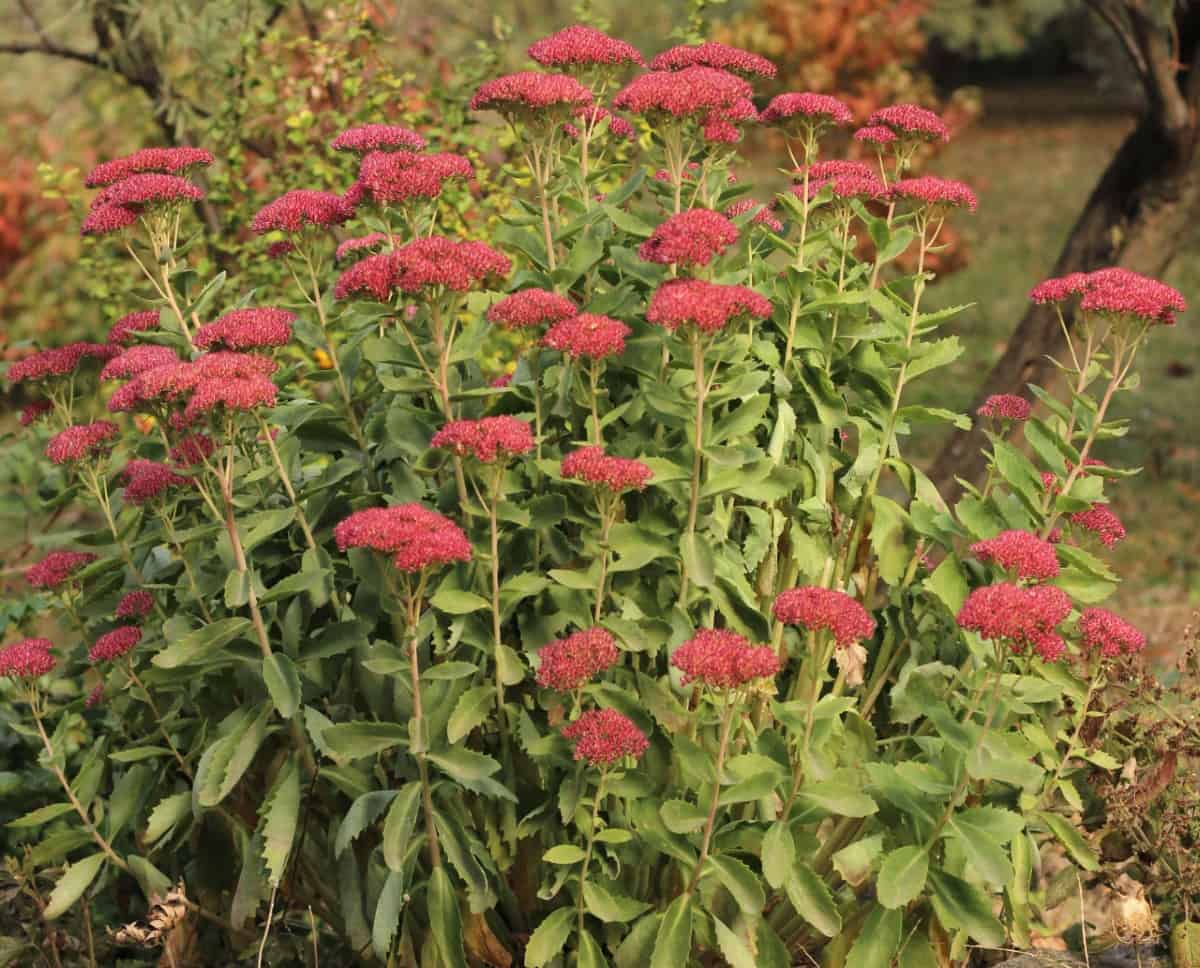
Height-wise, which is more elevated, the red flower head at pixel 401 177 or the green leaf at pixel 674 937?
the red flower head at pixel 401 177

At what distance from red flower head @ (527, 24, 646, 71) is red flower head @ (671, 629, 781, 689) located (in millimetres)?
1123

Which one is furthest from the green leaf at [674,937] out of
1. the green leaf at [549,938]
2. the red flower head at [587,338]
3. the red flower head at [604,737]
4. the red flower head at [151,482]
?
the red flower head at [151,482]

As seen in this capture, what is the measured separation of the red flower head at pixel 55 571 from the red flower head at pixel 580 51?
1.32 meters

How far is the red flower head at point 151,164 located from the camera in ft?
9.16

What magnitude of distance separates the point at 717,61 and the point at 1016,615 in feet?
4.08

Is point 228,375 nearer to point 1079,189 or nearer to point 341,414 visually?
point 341,414

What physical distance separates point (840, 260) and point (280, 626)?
131 cm

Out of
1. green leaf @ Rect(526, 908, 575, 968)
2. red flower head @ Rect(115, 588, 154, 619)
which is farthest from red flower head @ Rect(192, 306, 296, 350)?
green leaf @ Rect(526, 908, 575, 968)

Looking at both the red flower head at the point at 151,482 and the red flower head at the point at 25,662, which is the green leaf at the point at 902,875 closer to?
the red flower head at the point at 151,482

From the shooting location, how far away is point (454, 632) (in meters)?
2.55

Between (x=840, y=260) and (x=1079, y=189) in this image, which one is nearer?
(x=840, y=260)

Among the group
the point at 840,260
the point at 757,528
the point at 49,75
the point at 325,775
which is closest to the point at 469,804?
the point at 325,775

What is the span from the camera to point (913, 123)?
2.88 metres

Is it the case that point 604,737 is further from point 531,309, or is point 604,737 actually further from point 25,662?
point 25,662
